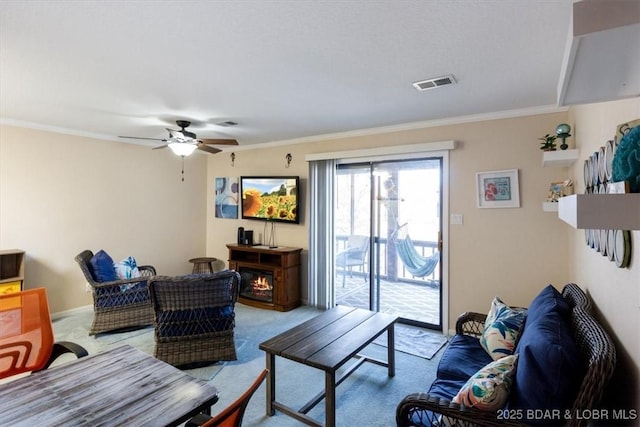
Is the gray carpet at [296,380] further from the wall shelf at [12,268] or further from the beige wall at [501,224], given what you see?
the beige wall at [501,224]

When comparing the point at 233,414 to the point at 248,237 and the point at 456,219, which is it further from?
the point at 248,237

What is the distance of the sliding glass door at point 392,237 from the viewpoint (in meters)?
3.75

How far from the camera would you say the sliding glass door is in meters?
3.75

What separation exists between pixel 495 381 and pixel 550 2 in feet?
5.76

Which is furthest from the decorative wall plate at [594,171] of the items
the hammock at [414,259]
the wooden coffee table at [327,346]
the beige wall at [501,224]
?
the hammock at [414,259]

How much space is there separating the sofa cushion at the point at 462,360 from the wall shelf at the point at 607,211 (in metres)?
1.40

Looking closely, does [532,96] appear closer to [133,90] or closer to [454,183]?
[454,183]

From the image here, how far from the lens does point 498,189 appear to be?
3.25m

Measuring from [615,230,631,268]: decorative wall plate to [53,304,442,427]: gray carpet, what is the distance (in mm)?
1627

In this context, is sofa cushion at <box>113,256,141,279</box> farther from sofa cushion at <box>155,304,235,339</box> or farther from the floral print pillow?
the floral print pillow

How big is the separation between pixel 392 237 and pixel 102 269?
3.36 m

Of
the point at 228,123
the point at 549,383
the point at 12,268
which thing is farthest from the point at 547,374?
the point at 12,268

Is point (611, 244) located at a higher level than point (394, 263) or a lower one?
higher

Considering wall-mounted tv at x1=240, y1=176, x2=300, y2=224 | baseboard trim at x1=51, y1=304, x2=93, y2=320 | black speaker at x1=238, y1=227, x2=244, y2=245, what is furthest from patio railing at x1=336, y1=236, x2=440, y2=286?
baseboard trim at x1=51, y1=304, x2=93, y2=320
